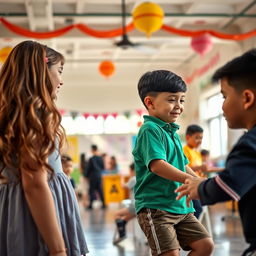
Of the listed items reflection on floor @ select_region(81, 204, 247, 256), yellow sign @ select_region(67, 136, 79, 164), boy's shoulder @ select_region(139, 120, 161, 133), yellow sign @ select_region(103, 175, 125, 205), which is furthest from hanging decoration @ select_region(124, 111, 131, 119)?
boy's shoulder @ select_region(139, 120, 161, 133)

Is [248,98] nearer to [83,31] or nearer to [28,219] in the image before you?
[28,219]

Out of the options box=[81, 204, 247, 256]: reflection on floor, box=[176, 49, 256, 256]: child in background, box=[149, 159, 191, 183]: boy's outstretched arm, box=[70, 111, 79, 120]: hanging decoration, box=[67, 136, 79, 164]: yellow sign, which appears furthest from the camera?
box=[67, 136, 79, 164]: yellow sign

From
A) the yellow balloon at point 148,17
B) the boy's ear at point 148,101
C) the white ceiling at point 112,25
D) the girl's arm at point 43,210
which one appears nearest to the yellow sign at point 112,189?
the white ceiling at point 112,25

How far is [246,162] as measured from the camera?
132cm

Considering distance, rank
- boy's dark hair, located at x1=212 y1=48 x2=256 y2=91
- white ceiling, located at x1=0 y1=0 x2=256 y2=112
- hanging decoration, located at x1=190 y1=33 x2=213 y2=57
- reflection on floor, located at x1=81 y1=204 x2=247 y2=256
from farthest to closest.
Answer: white ceiling, located at x1=0 y1=0 x2=256 y2=112
hanging decoration, located at x1=190 y1=33 x2=213 y2=57
reflection on floor, located at x1=81 y1=204 x2=247 y2=256
boy's dark hair, located at x1=212 y1=48 x2=256 y2=91

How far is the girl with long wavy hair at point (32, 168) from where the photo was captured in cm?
142

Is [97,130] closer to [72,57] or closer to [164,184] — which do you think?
[72,57]

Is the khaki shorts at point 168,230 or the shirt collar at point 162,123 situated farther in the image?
the shirt collar at point 162,123

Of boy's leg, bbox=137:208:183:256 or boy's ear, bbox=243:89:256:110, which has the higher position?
boy's ear, bbox=243:89:256:110

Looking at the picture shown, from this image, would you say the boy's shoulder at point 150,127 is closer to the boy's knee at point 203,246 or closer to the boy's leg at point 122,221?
the boy's knee at point 203,246

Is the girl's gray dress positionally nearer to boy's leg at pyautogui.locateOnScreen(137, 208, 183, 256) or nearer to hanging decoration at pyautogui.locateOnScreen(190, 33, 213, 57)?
boy's leg at pyautogui.locateOnScreen(137, 208, 183, 256)

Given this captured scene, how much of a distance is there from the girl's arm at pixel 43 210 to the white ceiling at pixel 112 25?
22.7 feet

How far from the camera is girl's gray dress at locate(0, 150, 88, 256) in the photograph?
1483mm

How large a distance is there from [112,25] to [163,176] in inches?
364
